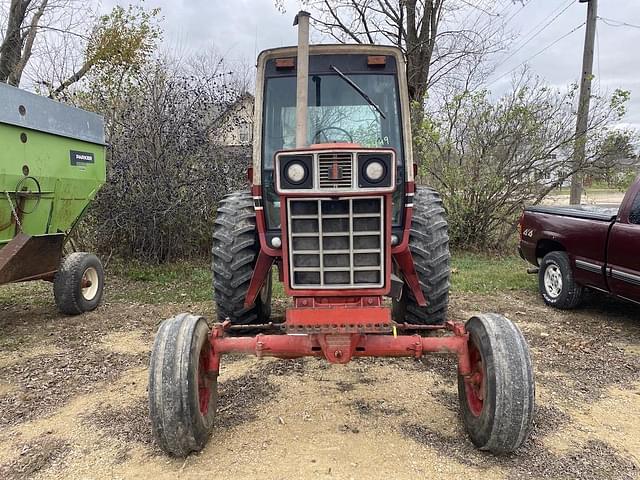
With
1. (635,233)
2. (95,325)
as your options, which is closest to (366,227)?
(635,233)

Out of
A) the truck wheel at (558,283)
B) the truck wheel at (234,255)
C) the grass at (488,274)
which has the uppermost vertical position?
the truck wheel at (234,255)

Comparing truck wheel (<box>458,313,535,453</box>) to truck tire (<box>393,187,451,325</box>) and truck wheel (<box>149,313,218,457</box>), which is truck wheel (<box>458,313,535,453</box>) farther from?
truck wheel (<box>149,313,218,457</box>)

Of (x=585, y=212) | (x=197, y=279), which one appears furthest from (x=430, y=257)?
(x=197, y=279)

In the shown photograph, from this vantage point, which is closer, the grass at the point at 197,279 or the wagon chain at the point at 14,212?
the wagon chain at the point at 14,212

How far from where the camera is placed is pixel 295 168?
9.84 ft

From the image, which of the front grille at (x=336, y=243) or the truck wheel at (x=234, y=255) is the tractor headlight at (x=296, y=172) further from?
the truck wheel at (x=234, y=255)

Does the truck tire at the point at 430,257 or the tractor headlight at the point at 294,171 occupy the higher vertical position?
the tractor headlight at the point at 294,171

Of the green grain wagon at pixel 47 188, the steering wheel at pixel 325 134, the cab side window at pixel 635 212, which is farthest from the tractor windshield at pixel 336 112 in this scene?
the cab side window at pixel 635 212

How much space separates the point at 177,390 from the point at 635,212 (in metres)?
4.74

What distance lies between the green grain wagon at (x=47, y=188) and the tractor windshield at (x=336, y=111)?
2497 mm

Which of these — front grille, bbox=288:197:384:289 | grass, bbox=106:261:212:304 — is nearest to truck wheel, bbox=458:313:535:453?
front grille, bbox=288:197:384:289

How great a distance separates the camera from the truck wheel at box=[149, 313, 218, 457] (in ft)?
9.34

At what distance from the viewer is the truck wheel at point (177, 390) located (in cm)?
285

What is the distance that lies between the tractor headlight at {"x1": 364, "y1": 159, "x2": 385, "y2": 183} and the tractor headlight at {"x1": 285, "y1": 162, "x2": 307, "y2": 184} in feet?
1.16
